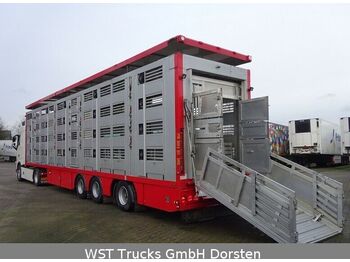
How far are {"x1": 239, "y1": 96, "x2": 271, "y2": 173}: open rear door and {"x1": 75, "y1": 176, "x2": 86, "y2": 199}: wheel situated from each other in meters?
5.48

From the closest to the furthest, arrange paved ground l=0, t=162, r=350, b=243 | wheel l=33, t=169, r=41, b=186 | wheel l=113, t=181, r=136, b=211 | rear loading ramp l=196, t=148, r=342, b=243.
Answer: rear loading ramp l=196, t=148, r=342, b=243 < paved ground l=0, t=162, r=350, b=243 < wheel l=113, t=181, r=136, b=211 < wheel l=33, t=169, r=41, b=186

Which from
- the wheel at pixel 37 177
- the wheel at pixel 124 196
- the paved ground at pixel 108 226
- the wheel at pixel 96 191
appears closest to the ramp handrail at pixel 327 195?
the paved ground at pixel 108 226

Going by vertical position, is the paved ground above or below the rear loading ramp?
below

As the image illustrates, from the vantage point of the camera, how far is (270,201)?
5.53m

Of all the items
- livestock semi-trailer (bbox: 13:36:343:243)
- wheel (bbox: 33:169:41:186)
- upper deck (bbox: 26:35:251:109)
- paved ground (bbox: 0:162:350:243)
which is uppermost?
upper deck (bbox: 26:35:251:109)

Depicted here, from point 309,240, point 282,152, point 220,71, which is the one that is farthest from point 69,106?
point 282,152

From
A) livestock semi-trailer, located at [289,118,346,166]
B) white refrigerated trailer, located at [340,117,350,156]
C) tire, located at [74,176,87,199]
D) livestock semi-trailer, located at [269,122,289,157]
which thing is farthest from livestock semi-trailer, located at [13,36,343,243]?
livestock semi-trailer, located at [269,122,289,157]

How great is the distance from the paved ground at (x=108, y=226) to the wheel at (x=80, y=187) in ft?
2.53

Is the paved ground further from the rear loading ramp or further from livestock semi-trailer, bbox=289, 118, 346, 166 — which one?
livestock semi-trailer, bbox=289, 118, 346, 166

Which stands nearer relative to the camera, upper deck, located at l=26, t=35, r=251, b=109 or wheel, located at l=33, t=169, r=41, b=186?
upper deck, located at l=26, t=35, r=251, b=109

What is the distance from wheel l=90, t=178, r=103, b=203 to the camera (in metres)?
9.93

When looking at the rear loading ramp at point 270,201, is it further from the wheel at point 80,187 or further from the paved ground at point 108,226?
the wheel at point 80,187

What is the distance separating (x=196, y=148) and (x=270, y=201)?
6.74 ft

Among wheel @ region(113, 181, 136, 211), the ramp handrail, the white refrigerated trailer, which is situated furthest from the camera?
the white refrigerated trailer
